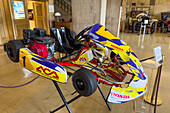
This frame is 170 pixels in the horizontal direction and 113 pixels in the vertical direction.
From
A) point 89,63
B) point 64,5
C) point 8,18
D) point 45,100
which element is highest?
point 64,5

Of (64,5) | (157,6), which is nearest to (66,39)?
(64,5)

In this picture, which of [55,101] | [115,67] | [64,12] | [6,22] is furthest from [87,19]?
[64,12]

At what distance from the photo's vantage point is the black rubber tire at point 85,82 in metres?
1.43

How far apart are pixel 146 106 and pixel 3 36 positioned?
609 cm

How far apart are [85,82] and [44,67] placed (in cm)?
56

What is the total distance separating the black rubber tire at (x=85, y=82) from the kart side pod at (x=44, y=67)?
5.8 inches

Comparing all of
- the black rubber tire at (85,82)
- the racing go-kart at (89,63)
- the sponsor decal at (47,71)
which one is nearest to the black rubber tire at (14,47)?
the racing go-kart at (89,63)

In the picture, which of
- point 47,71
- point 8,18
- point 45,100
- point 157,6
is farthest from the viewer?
point 157,6

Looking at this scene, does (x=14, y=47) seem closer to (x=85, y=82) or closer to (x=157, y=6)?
(x=85, y=82)

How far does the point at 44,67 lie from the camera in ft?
5.40

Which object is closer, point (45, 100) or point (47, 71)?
point (47, 71)

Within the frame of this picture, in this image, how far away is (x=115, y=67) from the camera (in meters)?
2.30

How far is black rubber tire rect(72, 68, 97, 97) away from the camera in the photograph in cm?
143

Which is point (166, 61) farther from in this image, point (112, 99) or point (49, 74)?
point (49, 74)
